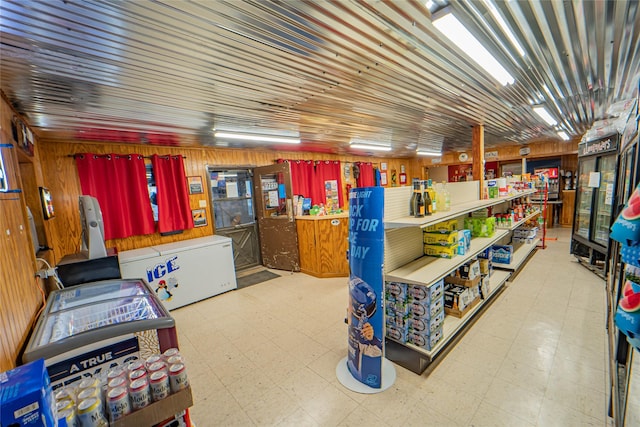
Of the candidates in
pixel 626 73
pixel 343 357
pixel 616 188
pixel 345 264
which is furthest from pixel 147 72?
pixel 616 188

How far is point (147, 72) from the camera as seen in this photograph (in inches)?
83.2

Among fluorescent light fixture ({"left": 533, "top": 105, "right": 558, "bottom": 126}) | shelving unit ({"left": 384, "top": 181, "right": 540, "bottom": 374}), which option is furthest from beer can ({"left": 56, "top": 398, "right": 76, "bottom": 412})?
fluorescent light fixture ({"left": 533, "top": 105, "right": 558, "bottom": 126})

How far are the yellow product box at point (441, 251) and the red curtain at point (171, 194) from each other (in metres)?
4.13

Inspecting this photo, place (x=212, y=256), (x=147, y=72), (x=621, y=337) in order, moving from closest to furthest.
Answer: (x=621, y=337)
(x=147, y=72)
(x=212, y=256)

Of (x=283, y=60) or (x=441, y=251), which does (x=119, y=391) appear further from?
(x=441, y=251)

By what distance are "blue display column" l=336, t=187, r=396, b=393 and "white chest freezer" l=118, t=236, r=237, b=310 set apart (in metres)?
2.88

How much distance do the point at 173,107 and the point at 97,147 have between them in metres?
2.10

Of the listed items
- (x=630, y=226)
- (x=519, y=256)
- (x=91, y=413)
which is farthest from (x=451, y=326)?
(x=519, y=256)

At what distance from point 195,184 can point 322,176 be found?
3.26m

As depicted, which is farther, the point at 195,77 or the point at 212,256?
the point at 212,256

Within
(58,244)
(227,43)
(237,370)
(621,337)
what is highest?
(227,43)

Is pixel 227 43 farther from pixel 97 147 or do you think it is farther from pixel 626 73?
pixel 626 73

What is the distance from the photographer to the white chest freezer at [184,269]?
372 centimetres

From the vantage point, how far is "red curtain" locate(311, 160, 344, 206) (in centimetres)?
694
